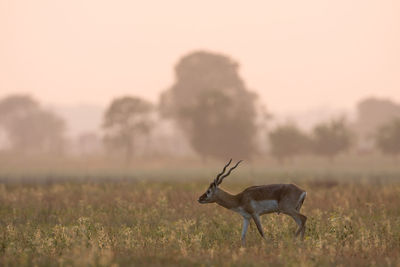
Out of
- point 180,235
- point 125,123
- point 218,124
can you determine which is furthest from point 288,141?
point 180,235

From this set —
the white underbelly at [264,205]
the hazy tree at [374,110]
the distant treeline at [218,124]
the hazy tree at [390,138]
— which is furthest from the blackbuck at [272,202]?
the hazy tree at [374,110]

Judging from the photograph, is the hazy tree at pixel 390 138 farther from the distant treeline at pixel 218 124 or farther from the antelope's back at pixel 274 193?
the antelope's back at pixel 274 193

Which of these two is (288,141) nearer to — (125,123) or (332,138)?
(332,138)

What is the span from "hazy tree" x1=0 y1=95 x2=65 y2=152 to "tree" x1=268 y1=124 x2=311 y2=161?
6335 centimetres

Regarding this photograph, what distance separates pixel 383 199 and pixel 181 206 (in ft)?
30.8

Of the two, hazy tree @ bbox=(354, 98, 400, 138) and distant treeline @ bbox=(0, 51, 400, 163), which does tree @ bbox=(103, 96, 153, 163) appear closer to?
distant treeline @ bbox=(0, 51, 400, 163)

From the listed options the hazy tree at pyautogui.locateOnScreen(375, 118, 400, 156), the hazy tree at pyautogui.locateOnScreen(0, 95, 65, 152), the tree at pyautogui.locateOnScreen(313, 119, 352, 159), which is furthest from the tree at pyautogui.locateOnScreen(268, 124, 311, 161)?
the hazy tree at pyautogui.locateOnScreen(0, 95, 65, 152)

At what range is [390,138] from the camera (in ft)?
248

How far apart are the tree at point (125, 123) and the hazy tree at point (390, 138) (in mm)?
35494

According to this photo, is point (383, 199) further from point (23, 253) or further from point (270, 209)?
point (23, 253)

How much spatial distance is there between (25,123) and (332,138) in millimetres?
80101

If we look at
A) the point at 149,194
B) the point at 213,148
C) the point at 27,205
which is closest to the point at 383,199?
the point at 149,194

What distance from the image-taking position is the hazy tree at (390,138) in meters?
75.2

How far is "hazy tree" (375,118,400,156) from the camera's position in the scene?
75250 mm
